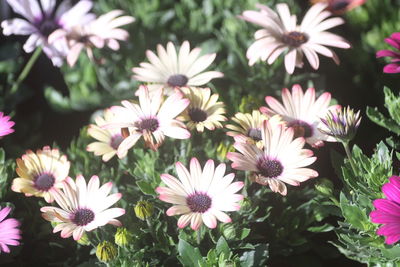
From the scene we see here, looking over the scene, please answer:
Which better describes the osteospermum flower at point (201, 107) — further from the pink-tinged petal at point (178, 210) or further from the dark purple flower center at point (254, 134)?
the pink-tinged petal at point (178, 210)

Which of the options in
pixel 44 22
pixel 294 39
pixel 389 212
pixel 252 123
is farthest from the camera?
pixel 44 22

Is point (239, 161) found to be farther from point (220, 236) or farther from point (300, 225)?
point (300, 225)

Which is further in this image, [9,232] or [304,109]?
[304,109]

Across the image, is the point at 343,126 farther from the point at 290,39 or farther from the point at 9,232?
the point at 9,232

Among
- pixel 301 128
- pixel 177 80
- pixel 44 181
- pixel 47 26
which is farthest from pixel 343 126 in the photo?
pixel 47 26

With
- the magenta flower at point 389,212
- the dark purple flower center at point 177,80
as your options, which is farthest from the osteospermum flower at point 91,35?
the magenta flower at point 389,212
